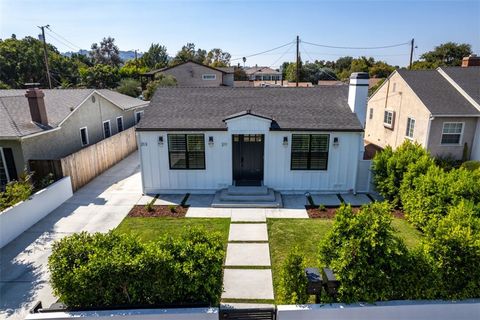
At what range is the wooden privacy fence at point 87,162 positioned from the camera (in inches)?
487

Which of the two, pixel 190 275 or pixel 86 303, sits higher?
pixel 190 275

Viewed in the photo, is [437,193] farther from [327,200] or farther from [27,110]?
[27,110]

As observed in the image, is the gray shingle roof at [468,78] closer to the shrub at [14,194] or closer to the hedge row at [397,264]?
the hedge row at [397,264]

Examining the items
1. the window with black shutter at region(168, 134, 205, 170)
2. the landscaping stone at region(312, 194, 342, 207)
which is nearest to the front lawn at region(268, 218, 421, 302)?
the landscaping stone at region(312, 194, 342, 207)

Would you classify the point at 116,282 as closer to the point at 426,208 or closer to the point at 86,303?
the point at 86,303

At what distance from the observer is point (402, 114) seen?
18500 mm

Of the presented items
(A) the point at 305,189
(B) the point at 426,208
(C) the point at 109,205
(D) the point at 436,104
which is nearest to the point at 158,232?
(C) the point at 109,205

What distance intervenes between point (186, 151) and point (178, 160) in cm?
54

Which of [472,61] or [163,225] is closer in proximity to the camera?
[163,225]

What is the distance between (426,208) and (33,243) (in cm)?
1203

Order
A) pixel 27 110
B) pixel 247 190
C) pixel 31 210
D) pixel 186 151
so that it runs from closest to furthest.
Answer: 1. pixel 31 210
2. pixel 247 190
3. pixel 186 151
4. pixel 27 110

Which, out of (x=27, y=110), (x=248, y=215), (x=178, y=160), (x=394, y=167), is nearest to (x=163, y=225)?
(x=248, y=215)

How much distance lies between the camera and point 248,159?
13.0 metres

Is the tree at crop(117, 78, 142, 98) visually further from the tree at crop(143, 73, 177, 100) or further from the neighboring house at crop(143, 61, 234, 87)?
the neighboring house at crop(143, 61, 234, 87)
